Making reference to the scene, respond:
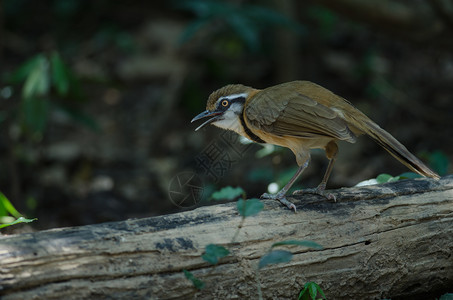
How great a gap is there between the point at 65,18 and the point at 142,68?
1.70 m

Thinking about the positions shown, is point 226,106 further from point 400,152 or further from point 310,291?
point 310,291

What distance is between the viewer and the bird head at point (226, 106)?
14.7 feet

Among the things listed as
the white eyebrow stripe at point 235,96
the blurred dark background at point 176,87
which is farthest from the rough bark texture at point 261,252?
the blurred dark background at point 176,87

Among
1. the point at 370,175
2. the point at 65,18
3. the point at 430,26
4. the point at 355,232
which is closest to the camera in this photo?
the point at 355,232

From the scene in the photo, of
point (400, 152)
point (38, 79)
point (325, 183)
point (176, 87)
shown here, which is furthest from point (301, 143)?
point (176, 87)

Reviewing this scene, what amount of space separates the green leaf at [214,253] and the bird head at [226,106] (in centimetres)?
169

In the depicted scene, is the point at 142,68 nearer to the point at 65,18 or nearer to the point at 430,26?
the point at 65,18

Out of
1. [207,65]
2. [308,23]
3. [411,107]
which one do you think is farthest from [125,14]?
[411,107]

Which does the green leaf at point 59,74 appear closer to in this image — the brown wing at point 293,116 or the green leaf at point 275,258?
the brown wing at point 293,116

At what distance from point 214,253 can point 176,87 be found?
22.1 ft

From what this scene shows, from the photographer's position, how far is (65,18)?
399 inches

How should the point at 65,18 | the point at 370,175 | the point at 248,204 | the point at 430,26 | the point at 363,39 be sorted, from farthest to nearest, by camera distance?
the point at 363,39 < the point at 65,18 < the point at 430,26 < the point at 370,175 < the point at 248,204

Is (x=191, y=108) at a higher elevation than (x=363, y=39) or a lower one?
lower

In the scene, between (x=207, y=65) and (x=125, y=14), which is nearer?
(x=207, y=65)
